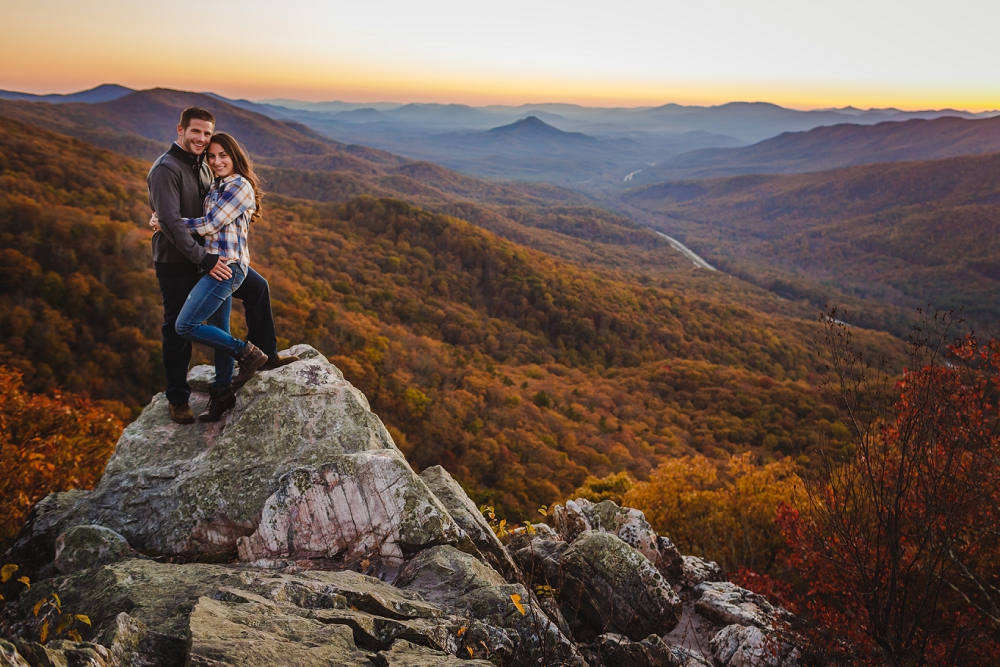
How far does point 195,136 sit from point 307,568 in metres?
4.82

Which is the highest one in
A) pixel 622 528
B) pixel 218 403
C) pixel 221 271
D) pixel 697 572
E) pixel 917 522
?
pixel 221 271

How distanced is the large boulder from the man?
88cm

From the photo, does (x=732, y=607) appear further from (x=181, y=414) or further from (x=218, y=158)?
(x=218, y=158)

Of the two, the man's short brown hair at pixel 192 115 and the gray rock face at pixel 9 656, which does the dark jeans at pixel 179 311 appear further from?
the gray rock face at pixel 9 656

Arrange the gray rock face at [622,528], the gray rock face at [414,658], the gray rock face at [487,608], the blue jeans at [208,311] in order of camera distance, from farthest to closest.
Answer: the gray rock face at [622,528]
the blue jeans at [208,311]
the gray rock face at [487,608]
the gray rock face at [414,658]

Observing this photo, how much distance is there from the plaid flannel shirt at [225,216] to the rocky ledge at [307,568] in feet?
6.13

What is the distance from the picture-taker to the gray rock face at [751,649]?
6.91 metres

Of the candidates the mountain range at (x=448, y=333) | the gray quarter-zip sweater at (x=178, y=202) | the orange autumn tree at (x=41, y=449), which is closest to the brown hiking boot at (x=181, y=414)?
the gray quarter-zip sweater at (x=178, y=202)

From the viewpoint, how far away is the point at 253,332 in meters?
6.84

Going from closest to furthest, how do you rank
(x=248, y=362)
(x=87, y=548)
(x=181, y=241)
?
(x=87, y=548) < (x=181, y=241) < (x=248, y=362)

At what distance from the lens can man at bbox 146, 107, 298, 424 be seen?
5.42 m

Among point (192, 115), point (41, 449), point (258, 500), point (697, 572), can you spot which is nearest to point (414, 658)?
point (258, 500)

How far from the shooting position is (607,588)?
22.9 ft

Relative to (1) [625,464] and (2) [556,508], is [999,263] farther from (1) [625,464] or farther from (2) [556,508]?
(2) [556,508]
